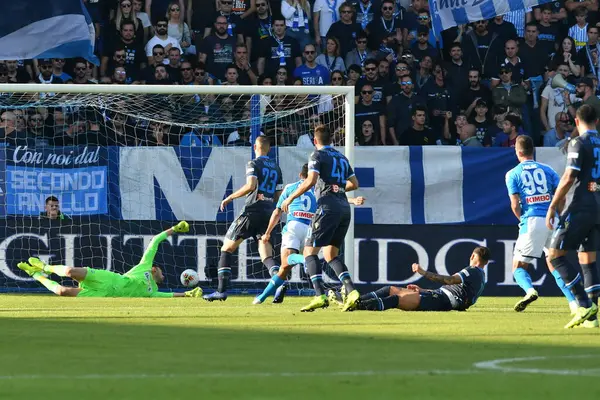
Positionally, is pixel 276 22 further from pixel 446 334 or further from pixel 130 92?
pixel 446 334

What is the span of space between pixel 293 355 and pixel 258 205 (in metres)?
7.56

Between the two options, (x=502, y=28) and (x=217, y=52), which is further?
(x=502, y=28)

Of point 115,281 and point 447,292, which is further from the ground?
point 447,292

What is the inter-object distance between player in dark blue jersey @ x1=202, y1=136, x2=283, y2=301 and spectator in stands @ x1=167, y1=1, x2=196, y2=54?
5.23 metres

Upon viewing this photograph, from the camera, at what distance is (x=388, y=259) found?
18.1 meters

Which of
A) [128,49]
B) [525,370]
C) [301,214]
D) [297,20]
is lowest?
[525,370]

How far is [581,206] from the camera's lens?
1038 cm

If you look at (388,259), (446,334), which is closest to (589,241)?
(446,334)

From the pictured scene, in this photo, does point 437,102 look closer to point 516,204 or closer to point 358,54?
point 358,54

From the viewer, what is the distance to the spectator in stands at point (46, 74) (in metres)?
19.5

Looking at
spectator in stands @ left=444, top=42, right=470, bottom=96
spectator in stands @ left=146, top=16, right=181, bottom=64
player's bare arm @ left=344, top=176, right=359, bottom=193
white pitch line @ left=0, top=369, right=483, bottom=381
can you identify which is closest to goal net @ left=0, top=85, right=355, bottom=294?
spectator in stands @ left=146, top=16, right=181, bottom=64

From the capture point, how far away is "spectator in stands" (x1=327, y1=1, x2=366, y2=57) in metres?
20.3

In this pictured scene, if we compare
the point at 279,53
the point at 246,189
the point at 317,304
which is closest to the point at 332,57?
the point at 279,53

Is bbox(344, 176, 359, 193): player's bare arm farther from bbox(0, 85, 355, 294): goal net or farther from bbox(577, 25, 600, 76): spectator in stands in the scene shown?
bbox(577, 25, 600, 76): spectator in stands
